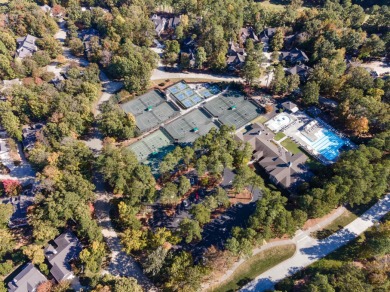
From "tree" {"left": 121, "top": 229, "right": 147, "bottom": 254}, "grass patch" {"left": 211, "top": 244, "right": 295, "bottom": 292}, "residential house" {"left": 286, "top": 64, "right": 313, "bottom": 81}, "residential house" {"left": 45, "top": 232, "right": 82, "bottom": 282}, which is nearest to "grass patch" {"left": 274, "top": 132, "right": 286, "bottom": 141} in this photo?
"residential house" {"left": 286, "top": 64, "right": 313, "bottom": 81}

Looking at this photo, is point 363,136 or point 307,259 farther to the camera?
point 363,136

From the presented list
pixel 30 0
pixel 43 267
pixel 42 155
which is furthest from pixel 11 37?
pixel 43 267

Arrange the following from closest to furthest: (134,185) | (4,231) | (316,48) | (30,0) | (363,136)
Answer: (4,231)
(134,185)
(363,136)
(316,48)
(30,0)

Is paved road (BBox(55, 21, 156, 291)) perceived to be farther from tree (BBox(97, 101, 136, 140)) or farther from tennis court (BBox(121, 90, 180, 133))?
tennis court (BBox(121, 90, 180, 133))

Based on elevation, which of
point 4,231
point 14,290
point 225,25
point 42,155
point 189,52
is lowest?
point 14,290

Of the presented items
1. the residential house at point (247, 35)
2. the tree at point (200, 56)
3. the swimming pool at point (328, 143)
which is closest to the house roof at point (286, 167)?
the swimming pool at point (328, 143)

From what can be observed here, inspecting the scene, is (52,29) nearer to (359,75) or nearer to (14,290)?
(14,290)

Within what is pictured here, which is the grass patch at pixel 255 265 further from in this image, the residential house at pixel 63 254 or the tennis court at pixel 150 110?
the tennis court at pixel 150 110
